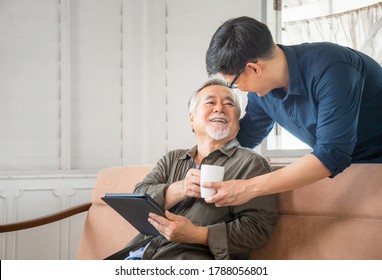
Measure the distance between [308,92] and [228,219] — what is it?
39 cm

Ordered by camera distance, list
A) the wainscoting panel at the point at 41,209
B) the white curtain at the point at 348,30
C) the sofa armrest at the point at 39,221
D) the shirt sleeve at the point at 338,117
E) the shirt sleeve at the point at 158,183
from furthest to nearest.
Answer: the wainscoting panel at the point at 41,209 < the white curtain at the point at 348,30 < the sofa armrest at the point at 39,221 < the shirt sleeve at the point at 158,183 < the shirt sleeve at the point at 338,117

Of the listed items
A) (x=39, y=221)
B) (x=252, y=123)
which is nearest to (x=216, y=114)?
(x=252, y=123)

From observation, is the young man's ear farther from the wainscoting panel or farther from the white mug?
the wainscoting panel

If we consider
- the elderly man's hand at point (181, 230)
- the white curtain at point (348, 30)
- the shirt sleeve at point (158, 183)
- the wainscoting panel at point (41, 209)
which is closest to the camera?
the elderly man's hand at point (181, 230)

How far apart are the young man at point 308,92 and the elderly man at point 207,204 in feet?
Answer: 0.31

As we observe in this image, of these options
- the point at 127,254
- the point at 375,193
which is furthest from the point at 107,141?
the point at 375,193

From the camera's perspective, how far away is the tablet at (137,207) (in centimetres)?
132

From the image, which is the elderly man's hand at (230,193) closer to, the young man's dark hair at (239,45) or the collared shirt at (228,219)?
the collared shirt at (228,219)

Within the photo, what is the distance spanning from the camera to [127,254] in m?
1.53

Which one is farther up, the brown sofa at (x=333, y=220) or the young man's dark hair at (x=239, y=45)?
the young man's dark hair at (x=239, y=45)

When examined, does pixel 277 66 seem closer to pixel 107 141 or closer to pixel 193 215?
pixel 193 215

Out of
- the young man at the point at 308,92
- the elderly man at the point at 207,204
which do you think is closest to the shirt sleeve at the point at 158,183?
the elderly man at the point at 207,204

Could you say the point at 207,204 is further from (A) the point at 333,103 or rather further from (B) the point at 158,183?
(A) the point at 333,103
